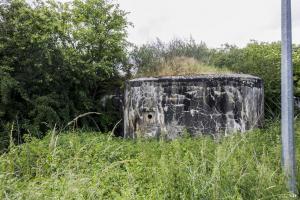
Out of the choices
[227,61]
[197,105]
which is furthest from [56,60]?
[227,61]

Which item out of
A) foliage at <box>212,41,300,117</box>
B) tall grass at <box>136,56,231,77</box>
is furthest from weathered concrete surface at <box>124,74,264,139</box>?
foliage at <box>212,41,300,117</box>

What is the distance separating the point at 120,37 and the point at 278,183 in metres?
7.39

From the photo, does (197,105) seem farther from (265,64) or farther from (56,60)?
(265,64)

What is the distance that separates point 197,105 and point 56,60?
10.8 ft

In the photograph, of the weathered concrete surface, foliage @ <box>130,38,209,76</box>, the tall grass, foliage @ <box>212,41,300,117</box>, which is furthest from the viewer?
foliage @ <box>212,41,300,117</box>

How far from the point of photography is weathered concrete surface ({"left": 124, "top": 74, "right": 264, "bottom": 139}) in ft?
29.3

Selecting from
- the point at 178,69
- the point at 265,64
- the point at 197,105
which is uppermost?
the point at 265,64

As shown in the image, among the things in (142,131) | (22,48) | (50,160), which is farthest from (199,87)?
(50,160)

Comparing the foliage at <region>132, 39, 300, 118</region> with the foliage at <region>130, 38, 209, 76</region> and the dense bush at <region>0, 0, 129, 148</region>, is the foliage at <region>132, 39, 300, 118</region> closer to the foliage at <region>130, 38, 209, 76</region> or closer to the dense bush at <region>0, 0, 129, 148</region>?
the foliage at <region>130, 38, 209, 76</region>

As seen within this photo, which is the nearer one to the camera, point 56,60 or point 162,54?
point 56,60

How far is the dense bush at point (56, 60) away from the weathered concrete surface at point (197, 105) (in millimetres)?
1467

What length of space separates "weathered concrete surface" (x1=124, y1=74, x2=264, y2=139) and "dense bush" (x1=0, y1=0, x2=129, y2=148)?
1467 mm

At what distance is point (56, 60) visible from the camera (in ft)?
32.1

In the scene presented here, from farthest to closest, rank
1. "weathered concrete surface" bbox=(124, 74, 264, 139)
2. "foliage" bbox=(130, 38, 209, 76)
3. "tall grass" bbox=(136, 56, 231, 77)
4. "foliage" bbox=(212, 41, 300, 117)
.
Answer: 1. "foliage" bbox=(212, 41, 300, 117)
2. "foliage" bbox=(130, 38, 209, 76)
3. "tall grass" bbox=(136, 56, 231, 77)
4. "weathered concrete surface" bbox=(124, 74, 264, 139)
